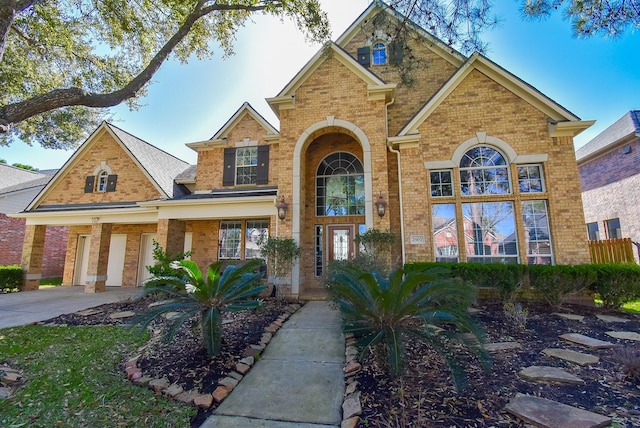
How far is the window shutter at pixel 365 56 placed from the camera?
11680mm

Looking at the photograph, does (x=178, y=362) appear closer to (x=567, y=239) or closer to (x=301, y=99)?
(x=301, y=99)

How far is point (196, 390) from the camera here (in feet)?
11.6

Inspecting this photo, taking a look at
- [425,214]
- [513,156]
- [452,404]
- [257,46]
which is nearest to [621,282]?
[513,156]

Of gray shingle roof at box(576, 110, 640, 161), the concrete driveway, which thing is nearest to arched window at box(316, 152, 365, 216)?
the concrete driveway

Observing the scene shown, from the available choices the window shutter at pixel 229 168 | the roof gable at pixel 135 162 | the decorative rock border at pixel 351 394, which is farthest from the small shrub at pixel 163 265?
the decorative rock border at pixel 351 394

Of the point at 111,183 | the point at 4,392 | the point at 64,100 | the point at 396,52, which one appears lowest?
the point at 4,392

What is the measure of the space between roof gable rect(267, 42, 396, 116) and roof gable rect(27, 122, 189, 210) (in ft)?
19.8

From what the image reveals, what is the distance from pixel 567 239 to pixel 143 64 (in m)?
14.9

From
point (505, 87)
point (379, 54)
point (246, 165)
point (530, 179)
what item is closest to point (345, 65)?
point (379, 54)

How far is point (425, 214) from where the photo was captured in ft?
28.8

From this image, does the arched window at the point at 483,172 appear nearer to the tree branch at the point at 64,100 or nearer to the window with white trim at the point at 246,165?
the window with white trim at the point at 246,165

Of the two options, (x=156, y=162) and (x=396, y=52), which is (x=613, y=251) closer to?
(x=396, y=52)

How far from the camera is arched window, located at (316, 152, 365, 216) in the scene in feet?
35.8

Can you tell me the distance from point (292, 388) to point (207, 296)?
1.85m
